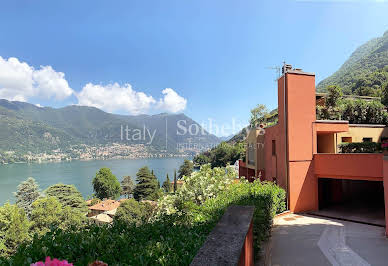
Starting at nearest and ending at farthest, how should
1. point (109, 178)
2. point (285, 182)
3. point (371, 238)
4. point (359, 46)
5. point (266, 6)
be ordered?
1. point (371, 238)
2. point (285, 182)
3. point (266, 6)
4. point (109, 178)
5. point (359, 46)

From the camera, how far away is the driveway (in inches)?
197

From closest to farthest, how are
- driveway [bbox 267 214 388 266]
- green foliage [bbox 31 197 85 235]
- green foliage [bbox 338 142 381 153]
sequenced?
driveway [bbox 267 214 388 266]
green foliage [bbox 338 142 381 153]
green foliage [bbox 31 197 85 235]

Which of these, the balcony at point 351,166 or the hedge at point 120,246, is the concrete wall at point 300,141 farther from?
the hedge at point 120,246

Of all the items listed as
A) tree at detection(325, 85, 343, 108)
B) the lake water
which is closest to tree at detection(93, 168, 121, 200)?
the lake water

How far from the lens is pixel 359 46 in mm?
120000

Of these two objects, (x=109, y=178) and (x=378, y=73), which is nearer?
(x=378, y=73)

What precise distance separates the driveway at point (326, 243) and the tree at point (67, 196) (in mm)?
31678

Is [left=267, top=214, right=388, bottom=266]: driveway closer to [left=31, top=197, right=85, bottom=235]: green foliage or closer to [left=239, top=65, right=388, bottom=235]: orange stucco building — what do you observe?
[left=239, top=65, right=388, bottom=235]: orange stucco building

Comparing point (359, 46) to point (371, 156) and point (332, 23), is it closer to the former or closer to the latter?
point (332, 23)

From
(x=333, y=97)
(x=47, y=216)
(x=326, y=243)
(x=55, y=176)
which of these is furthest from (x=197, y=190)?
(x=55, y=176)

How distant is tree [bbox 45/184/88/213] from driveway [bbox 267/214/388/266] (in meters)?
31.7

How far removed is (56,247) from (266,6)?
1462 centimetres

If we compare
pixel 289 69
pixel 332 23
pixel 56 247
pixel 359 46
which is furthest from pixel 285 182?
pixel 359 46

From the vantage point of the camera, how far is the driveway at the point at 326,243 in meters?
5.00
